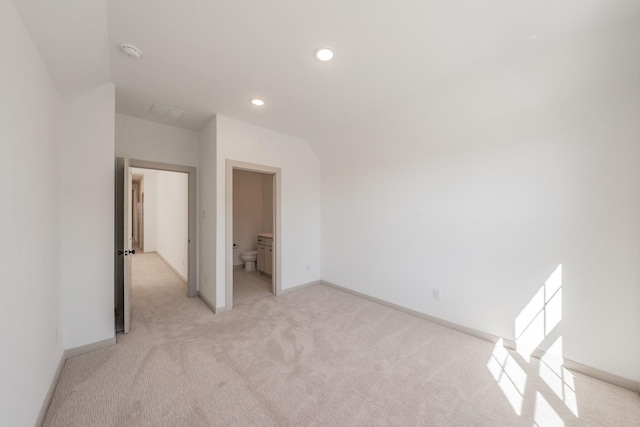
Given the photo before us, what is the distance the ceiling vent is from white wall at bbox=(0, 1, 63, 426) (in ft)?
3.62

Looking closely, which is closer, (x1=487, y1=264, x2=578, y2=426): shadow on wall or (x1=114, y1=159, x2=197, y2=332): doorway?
(x1=487, y1=264, x2=578, y2=426): shadow on wall

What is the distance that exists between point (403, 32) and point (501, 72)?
1.13 meters

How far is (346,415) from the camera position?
1.69 m

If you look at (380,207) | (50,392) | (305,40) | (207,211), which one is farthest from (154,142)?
(380,207)

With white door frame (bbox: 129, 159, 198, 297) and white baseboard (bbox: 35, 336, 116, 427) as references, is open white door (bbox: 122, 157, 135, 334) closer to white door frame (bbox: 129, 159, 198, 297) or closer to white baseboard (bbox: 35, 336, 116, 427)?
white baseboard (bbox: 35, 336, 116, 427)

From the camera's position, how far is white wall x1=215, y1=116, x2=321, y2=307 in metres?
3.37

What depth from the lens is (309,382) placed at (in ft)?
6.60

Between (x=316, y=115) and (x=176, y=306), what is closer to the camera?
(x=316, y=115)

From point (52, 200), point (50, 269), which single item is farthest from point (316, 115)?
point (50, 269)

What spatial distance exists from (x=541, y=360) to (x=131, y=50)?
179 inches

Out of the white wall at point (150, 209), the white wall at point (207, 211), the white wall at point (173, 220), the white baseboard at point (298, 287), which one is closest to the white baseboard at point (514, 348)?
the white baseboard at point (298, 287)

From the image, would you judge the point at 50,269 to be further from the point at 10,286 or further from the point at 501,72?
the point at 501,72

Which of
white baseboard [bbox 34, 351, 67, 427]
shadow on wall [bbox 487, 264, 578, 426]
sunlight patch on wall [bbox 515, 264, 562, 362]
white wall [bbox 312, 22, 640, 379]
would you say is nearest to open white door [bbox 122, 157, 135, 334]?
white baseboard [bbox 34, 351, 67, 427]

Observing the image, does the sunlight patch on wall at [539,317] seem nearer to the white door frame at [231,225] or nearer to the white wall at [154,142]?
the white door frame at [231,225]
